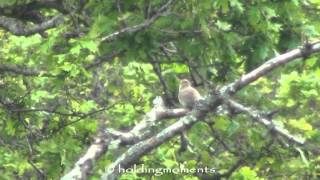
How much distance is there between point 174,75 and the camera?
9.12 meters

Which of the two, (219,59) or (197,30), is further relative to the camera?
(219,59)

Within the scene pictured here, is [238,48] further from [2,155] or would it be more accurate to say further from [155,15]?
[2,155]

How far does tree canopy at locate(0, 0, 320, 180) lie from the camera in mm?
5227

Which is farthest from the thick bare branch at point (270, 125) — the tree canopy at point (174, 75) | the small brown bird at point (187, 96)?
the small brown bird at point (187, 96)

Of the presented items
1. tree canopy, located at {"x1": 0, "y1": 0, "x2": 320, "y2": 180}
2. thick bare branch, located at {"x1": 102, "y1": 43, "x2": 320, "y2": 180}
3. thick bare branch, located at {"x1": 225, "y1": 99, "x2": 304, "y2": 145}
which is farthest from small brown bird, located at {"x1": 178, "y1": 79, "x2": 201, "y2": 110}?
thick bare branch, located at {"x1": 102, "y1": 43, "x2": 320, "y2": 180}

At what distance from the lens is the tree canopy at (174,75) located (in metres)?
5.23

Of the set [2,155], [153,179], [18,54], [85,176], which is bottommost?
[85,176]

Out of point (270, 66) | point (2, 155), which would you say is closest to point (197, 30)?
point (270, 66)

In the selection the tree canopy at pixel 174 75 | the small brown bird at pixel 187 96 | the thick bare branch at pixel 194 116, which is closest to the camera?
the thick bare branch at pixel 194 116

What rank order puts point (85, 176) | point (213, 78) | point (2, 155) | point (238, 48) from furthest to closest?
point (2, 155)
point (213, 78)
point (238, 48)
point (85, 176)

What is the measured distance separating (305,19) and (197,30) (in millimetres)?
1266

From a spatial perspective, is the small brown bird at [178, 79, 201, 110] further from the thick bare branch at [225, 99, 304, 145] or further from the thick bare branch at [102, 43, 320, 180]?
the thick bare branch at [102, 43, 320, 180]

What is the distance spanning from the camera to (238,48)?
6.97 m

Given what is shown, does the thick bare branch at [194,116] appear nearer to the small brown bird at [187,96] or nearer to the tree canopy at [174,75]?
the tree canopy at [174,75]
